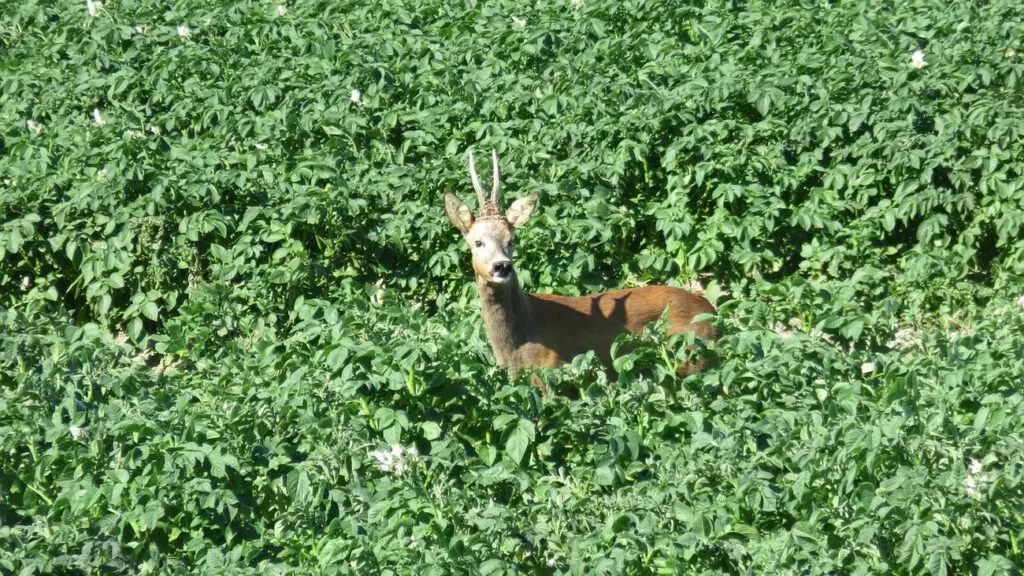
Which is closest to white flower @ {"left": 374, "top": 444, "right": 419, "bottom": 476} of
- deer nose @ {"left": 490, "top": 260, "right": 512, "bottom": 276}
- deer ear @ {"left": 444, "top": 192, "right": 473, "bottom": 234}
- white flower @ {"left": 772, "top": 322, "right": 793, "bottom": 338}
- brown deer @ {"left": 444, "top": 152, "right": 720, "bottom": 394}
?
brown deer @ {"left": 444, "top": 152, "right": 720, "bottom": 394}

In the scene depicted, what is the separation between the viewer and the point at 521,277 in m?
9.27

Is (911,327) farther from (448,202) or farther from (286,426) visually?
(286,426)

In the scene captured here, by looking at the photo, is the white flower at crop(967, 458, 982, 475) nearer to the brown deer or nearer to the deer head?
the brown deer

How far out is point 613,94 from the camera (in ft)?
34.3

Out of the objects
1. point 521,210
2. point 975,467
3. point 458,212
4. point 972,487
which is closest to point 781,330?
point 521,210

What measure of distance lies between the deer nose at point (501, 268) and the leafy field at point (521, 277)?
1.25 ft

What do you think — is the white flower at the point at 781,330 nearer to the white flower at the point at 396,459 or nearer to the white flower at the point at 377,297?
the white flower at the point at 377,297

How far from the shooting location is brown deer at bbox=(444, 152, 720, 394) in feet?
27.9

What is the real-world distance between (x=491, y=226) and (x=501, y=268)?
11.7 inches

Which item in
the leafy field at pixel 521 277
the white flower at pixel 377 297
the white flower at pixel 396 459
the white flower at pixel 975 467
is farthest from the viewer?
the white flower at pixel 377 297

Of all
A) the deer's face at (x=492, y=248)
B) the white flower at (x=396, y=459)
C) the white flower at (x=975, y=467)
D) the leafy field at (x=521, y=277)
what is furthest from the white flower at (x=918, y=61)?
the white flower at (x=396, y=459)

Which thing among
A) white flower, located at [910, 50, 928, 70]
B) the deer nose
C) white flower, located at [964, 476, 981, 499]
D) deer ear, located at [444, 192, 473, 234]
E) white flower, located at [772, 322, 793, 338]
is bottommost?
white flower, located at [772, 322, 793, 338]

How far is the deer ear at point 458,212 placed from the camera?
341 inches

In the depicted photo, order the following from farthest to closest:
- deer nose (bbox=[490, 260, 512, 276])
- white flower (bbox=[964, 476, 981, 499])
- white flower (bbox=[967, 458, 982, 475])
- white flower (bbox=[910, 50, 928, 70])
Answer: white flower (bbox=[910, 50, 928, 70])
deer nose (bbox=[490, 260, 512, 276])
white flower (bbox=[967, 458, 982, 475])
white flower (bbox=[964, 476, 981, 499])
